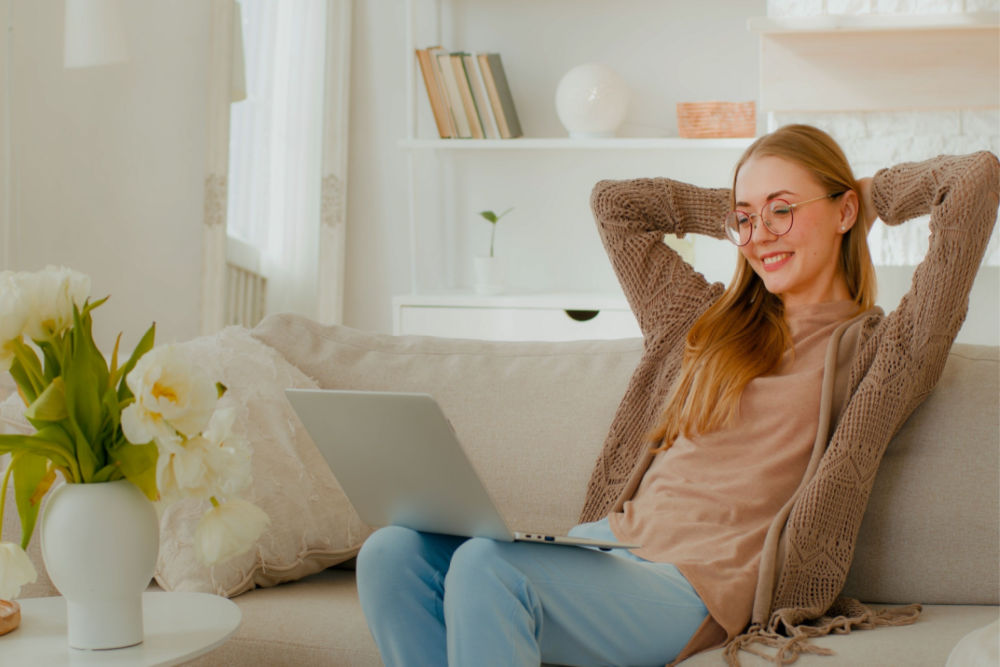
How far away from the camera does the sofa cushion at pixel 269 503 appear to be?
63.2 inches

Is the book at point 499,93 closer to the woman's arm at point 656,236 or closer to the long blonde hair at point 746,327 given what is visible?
the woman's arm at point 656,236

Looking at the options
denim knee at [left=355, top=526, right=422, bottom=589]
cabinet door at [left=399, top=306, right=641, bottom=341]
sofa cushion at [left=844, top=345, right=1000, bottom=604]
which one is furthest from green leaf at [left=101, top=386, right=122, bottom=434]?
cabinet door at [left=399, top=306, right=641, bottom=341]

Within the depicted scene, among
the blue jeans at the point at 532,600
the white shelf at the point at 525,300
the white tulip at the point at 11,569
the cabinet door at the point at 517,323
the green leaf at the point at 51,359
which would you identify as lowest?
the blue jeans at the point at 532,600

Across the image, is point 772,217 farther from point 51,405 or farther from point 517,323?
point 517,323

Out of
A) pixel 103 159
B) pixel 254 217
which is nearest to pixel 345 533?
pixel 103 159

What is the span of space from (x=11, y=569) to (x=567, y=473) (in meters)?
0.94

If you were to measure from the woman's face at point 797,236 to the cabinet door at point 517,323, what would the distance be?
158 centimetres

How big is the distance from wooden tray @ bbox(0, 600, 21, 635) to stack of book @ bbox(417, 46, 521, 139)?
2.64m

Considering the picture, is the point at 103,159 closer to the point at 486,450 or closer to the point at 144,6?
the point at 144,6

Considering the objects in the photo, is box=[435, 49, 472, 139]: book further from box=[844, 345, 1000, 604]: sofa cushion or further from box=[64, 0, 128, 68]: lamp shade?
box=[844, 345, 1000, 604]: sofa cushion

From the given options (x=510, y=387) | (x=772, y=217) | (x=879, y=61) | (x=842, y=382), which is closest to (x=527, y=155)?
(x=879, y=61)

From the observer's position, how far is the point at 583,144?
3570 mm

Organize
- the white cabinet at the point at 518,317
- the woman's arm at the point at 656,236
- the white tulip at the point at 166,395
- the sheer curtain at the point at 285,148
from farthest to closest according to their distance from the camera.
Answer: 1. the sheer curtain at the point at 285,148
2. the white cabinet at the point at 518,317
3. the woman's arm at the point at 656,236
4. the white tulip at the point at 166,395

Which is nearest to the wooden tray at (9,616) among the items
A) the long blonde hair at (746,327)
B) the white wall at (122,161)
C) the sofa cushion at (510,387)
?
the sofa cushion at (510,387)
